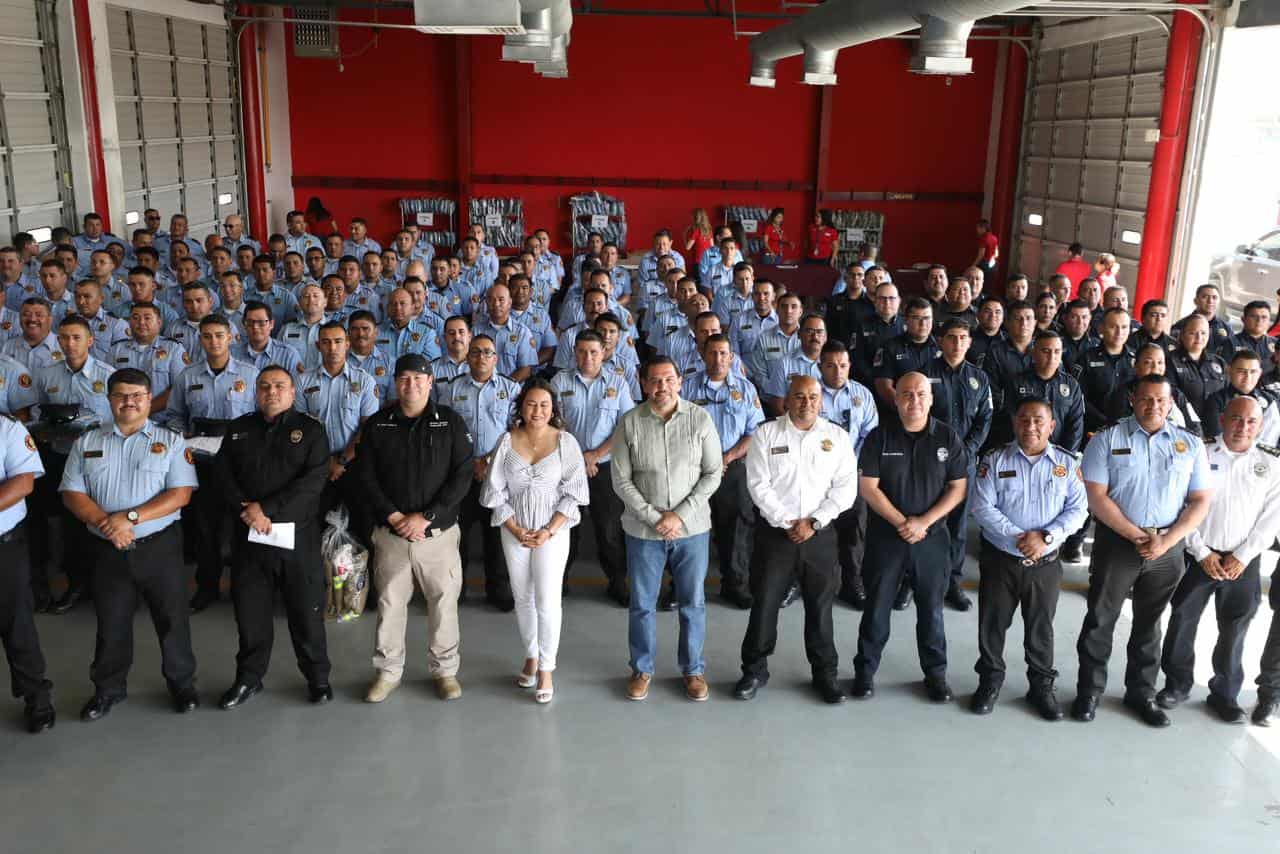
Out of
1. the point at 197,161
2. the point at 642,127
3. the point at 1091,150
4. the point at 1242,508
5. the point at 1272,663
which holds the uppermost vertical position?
the point at 642,127

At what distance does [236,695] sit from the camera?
490cm

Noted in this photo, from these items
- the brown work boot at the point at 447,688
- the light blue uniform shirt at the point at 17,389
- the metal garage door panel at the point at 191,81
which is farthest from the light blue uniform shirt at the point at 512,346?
the metal garage door panel at the point at 191,81

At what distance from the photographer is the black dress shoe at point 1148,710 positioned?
16.0 feet

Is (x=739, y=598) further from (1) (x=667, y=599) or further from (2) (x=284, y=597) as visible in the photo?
(2) (x=284, y=597)

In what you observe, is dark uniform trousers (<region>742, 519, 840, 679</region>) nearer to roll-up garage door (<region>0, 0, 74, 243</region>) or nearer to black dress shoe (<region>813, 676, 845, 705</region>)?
black dress shoe (<region>813, 676, 845, 705</region>)

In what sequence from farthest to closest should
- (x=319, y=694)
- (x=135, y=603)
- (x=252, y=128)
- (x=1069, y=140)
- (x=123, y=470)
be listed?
(x=252, y=128)
(x=1069, y=140)
(x=319, y=694)
(x=135, y=603)
(x=123, y=470)

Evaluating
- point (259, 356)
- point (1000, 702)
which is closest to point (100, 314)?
point (259, 356)

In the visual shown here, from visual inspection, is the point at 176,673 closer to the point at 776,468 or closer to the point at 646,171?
the point at 776,468

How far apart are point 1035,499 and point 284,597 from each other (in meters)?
3.50

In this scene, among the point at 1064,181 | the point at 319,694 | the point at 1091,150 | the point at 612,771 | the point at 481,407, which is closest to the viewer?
the point at 612,771

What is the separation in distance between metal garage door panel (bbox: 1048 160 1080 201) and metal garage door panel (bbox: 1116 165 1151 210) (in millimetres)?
1204

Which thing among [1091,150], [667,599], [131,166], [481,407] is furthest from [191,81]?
[1091,150]

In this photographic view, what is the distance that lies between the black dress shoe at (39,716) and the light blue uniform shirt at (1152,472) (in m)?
4.90

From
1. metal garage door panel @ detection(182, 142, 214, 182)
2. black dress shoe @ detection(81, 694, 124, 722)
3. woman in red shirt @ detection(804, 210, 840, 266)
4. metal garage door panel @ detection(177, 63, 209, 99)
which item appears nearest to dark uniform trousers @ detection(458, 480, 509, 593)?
black dress shoe @ detection(81, 694, 124, 722)
